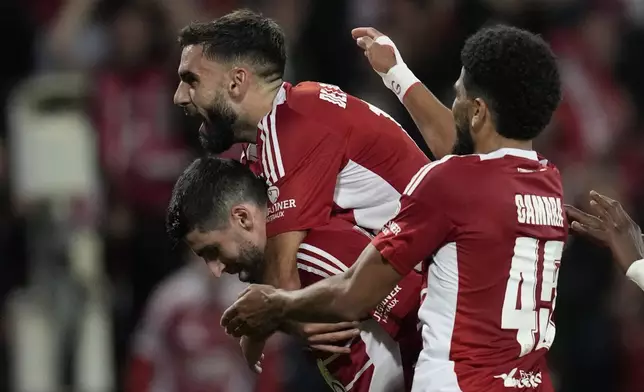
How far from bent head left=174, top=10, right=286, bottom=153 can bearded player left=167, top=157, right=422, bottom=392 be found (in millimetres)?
124

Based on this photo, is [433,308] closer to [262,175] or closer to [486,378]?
[486,378]

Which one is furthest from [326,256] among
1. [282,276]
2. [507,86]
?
[507,86]

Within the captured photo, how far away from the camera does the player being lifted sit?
421 centimetres

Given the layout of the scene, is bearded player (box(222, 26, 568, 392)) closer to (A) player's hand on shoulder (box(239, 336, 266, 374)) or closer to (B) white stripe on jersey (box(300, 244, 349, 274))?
(B) white stripe on jersey (box(300, 244, 349, 274))

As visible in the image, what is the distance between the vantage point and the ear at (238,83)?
14.3ft

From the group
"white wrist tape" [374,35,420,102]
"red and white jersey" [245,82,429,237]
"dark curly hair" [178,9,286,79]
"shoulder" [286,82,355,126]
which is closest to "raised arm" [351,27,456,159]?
"white wrist tape" [374,35,420,102]

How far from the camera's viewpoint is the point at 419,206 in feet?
12.7

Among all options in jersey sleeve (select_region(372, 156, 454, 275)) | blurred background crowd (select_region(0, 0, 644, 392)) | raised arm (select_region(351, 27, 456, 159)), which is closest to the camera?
jersey sleeve (select_region(372, 156, 454, 275))

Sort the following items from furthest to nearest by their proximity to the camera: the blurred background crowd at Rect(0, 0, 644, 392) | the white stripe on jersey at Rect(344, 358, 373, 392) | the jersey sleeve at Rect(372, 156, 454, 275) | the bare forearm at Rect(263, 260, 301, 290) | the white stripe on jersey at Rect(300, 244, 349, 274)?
the blurred background crowd at Rect(0, 0, 644, 392) → the white stripe on jersey at Rect(344, 358, 373, 392) → the white stripe on jersey at Rect(300, 244, 349, 274) → the bare forearm at Rect(263, 260, 301, 290) → the jersey sleeve at Rect(372, 156, 454, 275)

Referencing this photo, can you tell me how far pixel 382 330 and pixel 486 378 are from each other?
595mm

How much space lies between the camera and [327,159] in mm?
4227

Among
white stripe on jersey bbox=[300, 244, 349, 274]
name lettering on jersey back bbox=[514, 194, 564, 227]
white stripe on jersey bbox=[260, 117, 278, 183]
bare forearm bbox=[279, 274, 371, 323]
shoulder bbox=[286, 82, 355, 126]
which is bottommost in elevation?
bare forearm bbox=[279, 274, 371, 323]

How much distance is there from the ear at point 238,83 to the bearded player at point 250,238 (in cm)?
22

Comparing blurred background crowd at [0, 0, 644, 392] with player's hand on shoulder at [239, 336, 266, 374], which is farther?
blurred background crowd at [0, 0, 644, 392]
